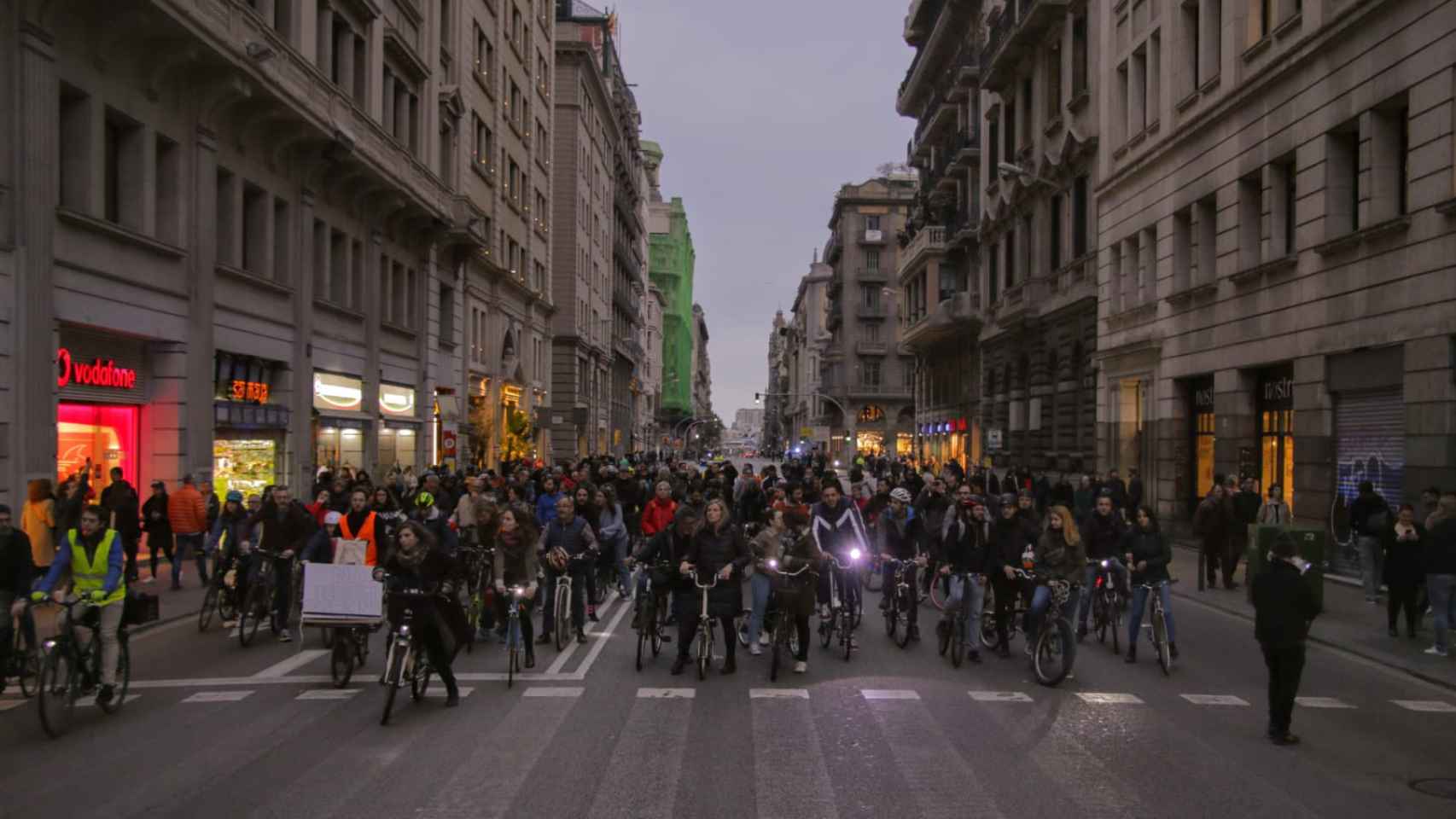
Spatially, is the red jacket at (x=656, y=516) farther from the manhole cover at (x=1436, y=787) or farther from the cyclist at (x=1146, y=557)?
the manhole cover at (x=1436, y=787)

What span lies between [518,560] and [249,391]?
14.6 metres

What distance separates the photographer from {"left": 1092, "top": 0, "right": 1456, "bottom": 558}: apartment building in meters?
18.1

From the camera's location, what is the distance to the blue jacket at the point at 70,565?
9.72 metres

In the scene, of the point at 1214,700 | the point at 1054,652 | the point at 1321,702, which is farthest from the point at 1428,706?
the point at 1054,652

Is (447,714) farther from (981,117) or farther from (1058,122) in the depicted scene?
(981,117)

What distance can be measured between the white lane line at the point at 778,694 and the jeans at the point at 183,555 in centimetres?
1041

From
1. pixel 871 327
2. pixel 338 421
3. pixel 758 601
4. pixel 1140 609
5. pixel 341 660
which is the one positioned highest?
pixel 871 327

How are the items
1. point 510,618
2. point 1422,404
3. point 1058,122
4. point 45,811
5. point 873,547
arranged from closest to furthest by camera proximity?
point 45,811 → point 510,618 → point 1422,404 → point 873,547 → point 1058,122

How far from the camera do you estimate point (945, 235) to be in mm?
56594

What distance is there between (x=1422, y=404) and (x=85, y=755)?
17471 mm

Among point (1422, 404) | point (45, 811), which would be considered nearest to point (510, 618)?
point (45, 811)

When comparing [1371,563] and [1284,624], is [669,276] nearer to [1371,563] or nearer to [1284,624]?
[1371,563]

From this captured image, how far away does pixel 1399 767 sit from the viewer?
27.8 feet

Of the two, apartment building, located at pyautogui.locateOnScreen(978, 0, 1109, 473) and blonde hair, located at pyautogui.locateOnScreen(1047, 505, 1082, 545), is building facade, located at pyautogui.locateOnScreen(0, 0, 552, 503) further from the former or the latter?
apartment building, located at pyautogui.locateOnScreen(978, 0, 1109, 473)
